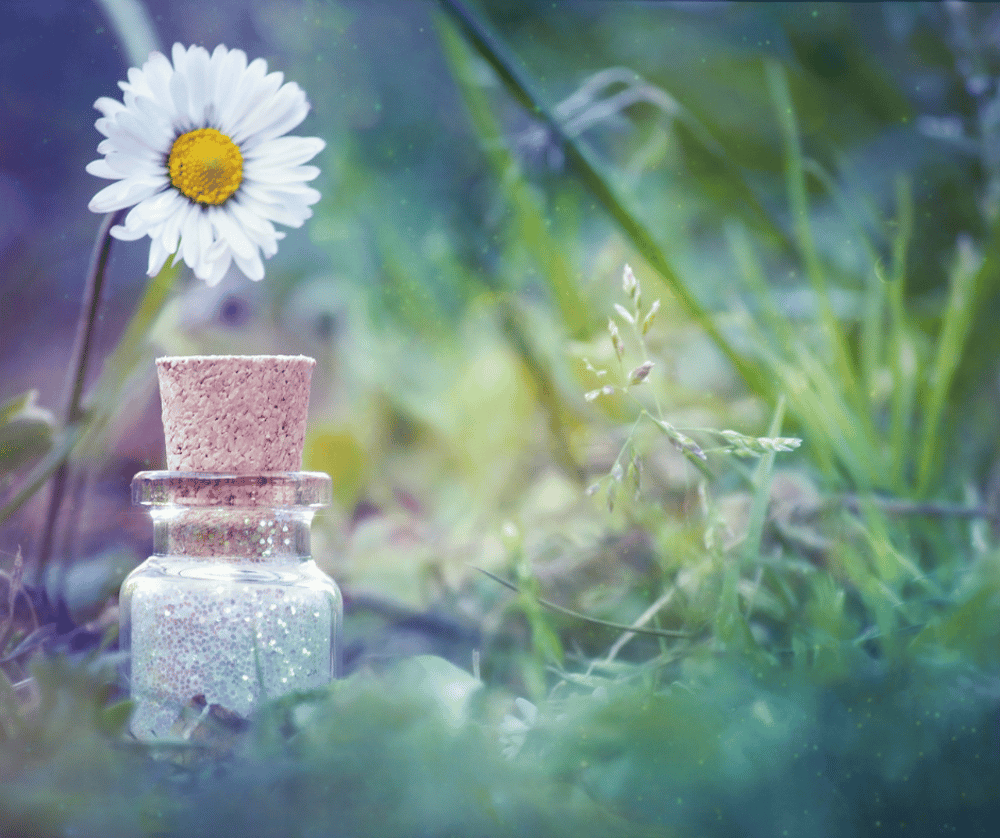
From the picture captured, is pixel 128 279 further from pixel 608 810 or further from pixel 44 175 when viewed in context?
pixel 608 810

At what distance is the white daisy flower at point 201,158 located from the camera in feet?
1.39

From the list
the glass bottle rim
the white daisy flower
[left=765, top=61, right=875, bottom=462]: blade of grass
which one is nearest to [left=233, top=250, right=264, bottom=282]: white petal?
the white daisy flower

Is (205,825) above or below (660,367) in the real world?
below

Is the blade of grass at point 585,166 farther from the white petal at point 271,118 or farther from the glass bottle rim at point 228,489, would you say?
the glass bottle rim at point 228,489

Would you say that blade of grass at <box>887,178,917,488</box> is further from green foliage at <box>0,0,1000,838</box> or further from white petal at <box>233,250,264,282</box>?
white petal at <box>233,250,264,282</box>

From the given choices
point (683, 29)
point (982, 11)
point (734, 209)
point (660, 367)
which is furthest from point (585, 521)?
point (982, 11)

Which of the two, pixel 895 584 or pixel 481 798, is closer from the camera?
pixel 481 798

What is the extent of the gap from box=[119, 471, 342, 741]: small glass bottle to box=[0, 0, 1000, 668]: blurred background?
0.39 ft

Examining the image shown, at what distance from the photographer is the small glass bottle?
0.38 m

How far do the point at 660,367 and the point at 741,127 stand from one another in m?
0.19

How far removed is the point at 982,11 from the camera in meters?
0.60

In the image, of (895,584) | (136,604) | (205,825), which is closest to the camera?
(205,825)

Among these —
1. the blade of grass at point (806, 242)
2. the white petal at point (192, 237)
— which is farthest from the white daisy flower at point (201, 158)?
the blade of grass at point (806, 242)

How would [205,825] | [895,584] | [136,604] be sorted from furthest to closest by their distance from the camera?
[895,584], [136,604], [205,825]
